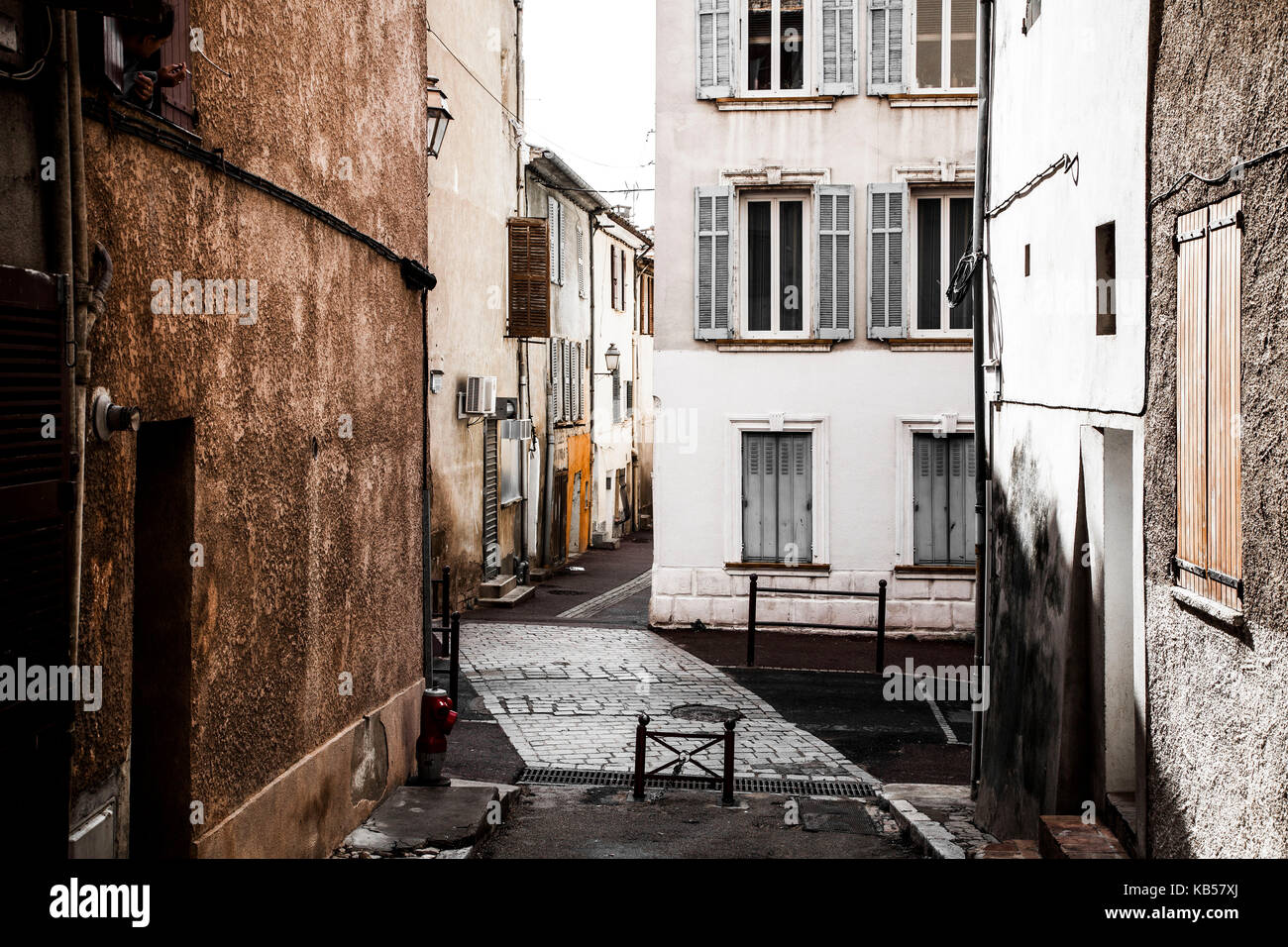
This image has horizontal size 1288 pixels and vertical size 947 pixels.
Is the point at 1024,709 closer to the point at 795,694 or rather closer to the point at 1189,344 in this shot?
the point at 1189,344

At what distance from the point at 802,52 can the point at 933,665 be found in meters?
8.84

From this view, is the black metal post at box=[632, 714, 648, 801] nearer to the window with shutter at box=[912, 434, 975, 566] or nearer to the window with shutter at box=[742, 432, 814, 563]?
the window with shutter at box=[742, 432, 814, 563]

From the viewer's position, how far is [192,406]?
18.8 feet

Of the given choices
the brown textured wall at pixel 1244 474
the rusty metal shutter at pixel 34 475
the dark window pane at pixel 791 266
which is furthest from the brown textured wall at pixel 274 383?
the dark window pane at pixel 791 266

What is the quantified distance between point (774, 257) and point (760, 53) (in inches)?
116

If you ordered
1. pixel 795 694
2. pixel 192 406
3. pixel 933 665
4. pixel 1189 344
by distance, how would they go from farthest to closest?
pixel 933 665
pixel 795 694
pixel 192 406
pixel 1189 344

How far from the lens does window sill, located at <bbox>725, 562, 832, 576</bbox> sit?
60.2 ft

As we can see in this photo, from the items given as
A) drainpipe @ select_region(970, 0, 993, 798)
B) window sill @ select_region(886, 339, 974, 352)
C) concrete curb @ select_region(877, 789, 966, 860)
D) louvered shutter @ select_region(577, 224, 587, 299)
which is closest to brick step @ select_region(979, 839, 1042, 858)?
concrete curb @ select_region(877, 789, 966, 860)

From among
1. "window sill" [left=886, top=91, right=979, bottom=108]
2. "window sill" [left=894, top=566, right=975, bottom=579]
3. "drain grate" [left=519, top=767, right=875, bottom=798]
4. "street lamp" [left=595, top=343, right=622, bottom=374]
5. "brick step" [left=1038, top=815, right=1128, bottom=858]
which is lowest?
"drain grate" [left=519, top=767, right=875, bottom=798]

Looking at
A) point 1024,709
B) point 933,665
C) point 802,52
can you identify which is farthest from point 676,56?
point 1024,709

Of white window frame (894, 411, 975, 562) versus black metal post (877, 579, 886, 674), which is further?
white window frame (894, 411, 975, 562)

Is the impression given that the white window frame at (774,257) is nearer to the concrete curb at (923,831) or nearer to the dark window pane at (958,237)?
the dark window pane at (958,237)

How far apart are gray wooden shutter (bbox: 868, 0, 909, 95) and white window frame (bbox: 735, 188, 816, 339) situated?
1.81m

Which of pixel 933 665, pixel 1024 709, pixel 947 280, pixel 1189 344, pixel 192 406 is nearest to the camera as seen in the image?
pixel 1189 344
